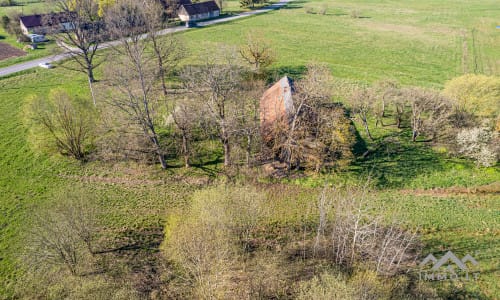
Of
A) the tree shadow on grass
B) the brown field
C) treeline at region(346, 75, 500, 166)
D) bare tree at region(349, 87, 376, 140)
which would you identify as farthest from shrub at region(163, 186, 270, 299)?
the brown field

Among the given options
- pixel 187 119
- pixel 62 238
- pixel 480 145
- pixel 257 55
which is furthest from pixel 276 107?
pixel 62 238

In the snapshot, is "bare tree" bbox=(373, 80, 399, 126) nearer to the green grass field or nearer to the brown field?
the green grass field

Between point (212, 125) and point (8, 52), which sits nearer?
point (212, 125)

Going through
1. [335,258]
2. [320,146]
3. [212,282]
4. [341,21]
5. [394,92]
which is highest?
[341,21]

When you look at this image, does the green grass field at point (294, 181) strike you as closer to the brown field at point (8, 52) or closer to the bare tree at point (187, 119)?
the bare tree at point (187, 119)

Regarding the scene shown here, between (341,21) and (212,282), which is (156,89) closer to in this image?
(212,282)

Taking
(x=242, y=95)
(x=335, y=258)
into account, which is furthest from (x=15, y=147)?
(x=335, y=258)

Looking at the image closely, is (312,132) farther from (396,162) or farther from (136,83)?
(136,83)
